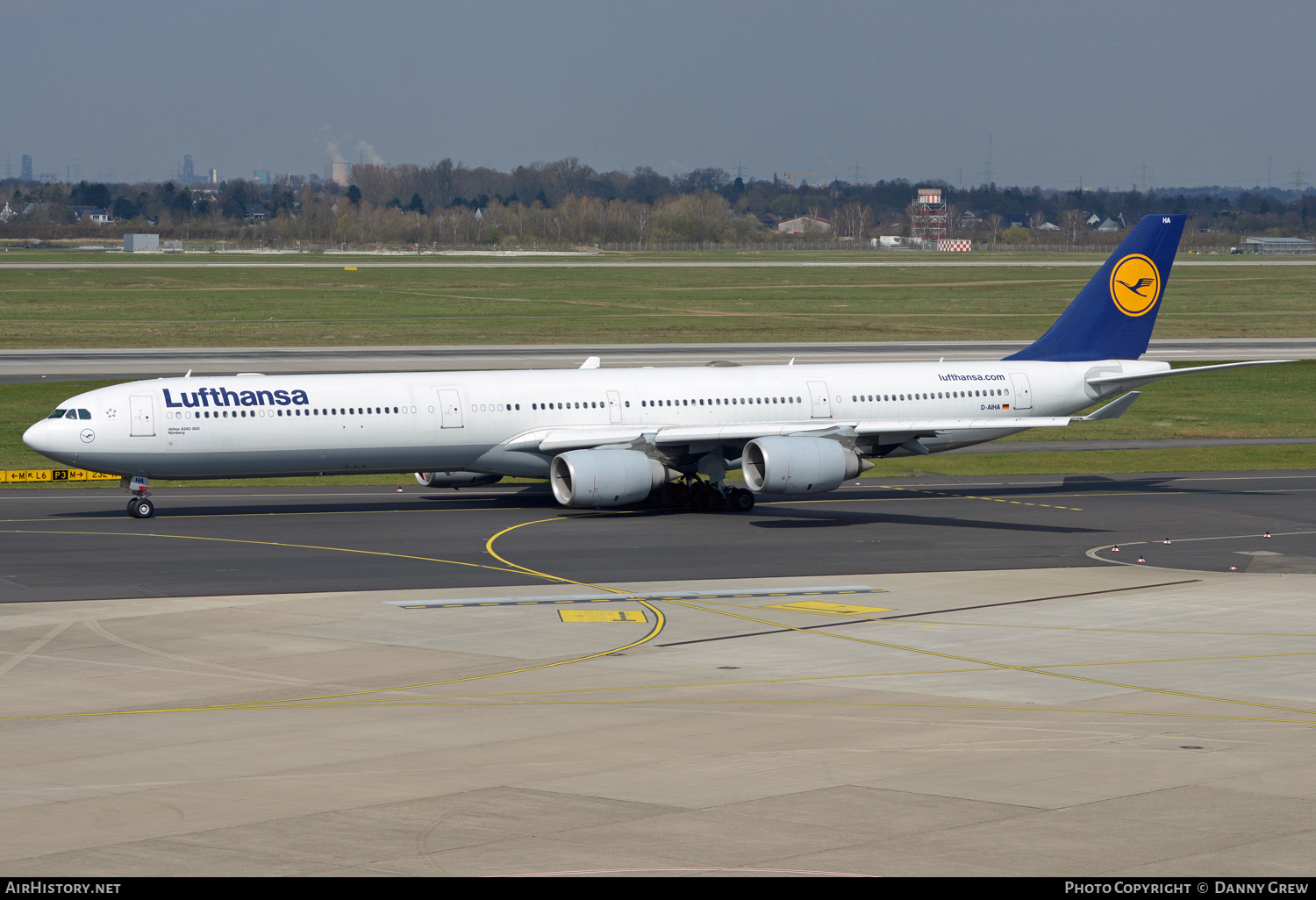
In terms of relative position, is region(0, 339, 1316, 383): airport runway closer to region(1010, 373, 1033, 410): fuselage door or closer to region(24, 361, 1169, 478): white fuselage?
region(24, 361, 1169, 478): white fuselage

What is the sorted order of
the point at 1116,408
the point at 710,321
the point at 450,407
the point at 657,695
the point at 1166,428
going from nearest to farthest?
the point at 657,695
the point at 450,407
the point at 1116,408
the point at 1166,428
the point at 710,321

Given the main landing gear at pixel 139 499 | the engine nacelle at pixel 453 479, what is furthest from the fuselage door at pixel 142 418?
the engine nacelle at pixel 453 479

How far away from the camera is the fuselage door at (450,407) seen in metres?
50.2

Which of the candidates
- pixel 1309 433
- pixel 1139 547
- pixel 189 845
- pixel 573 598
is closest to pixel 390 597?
pixel 573 598

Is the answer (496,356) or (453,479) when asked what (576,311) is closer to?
(496,356)

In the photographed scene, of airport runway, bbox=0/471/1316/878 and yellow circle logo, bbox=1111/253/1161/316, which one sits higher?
yellow circle logo, bbox=1111/253/1161/316

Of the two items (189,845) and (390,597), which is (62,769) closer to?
(189,845)

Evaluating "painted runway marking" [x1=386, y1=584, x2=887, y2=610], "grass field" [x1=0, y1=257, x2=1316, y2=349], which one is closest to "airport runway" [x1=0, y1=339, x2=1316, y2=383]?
"grass field" [x1=0, y1=257, x2=1316, y2=349]

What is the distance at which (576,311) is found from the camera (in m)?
147

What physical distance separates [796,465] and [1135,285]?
19.3m

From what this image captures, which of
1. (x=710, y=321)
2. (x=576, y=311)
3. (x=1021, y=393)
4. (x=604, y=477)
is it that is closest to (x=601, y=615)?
(x=604, y=477)

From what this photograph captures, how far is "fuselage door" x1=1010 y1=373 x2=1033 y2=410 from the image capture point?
57.0 meters

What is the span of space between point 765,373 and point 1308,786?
1427 inches

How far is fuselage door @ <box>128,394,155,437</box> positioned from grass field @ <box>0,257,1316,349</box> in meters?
65.4
